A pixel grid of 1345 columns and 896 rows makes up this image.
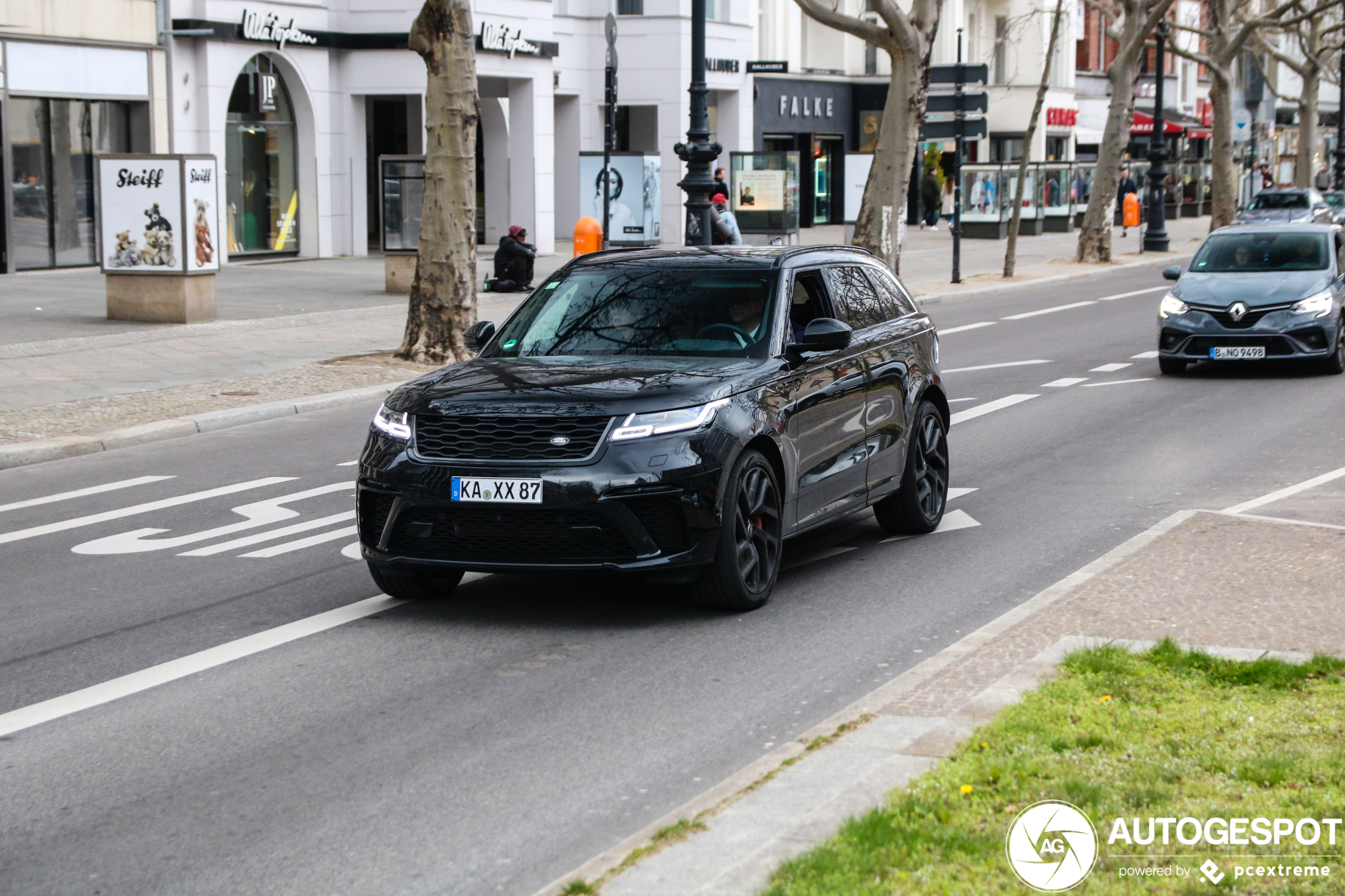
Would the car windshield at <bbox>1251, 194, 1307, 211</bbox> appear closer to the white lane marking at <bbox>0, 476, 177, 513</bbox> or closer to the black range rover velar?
the white lane marking at <bbox>0, 476, 177, 513</bbox>

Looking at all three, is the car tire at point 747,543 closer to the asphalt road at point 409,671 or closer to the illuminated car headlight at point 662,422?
the asphalt road at point 409,671

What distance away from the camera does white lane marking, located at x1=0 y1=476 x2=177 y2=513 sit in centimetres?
1127

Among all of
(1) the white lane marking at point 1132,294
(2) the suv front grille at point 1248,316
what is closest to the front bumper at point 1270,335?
(2) the suv front grille at point 1248,316

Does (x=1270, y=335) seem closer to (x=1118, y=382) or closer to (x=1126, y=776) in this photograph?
(x=1118, y=382)

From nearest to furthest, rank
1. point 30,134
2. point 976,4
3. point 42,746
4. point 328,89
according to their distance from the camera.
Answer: point 42,746 → point 30,134 → point 328,89 → point 976,4

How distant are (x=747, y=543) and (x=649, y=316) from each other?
4.52ft

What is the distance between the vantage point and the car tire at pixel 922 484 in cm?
967

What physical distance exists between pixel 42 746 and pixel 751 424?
3233 mm

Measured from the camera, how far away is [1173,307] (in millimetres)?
18062

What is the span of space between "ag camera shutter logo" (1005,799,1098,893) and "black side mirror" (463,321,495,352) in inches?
193

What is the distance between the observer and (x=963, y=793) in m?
4.85

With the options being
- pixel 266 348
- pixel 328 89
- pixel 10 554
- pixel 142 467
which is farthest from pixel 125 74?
pixel 10 554

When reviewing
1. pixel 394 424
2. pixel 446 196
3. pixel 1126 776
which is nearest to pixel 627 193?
pixel 446 196

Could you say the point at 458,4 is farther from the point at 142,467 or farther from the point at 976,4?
the point at 976,4
